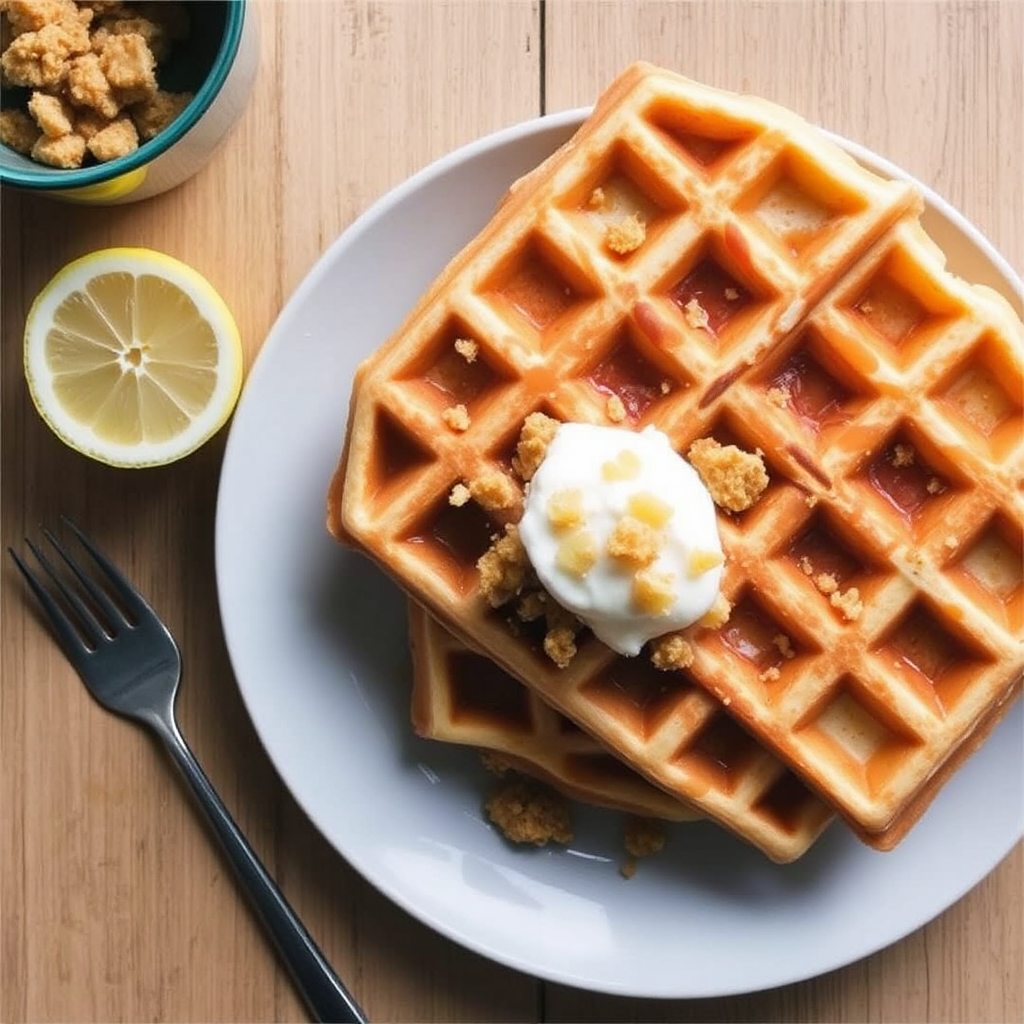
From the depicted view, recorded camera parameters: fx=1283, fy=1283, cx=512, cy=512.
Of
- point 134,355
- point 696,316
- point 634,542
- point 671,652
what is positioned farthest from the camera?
point 134,355

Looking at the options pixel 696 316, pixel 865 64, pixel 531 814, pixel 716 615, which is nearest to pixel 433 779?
pixel 531 814

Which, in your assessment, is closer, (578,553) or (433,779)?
(578,553)

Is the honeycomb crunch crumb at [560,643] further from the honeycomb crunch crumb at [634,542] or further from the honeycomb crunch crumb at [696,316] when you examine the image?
the honeycomb crunch crumb at [696,316]

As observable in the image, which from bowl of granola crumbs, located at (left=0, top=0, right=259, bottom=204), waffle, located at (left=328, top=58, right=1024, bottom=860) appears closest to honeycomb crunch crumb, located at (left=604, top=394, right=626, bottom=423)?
waffle, located at (left=328, top=58, right=1024, bottom=860)

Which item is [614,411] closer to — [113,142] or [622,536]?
[622,536]

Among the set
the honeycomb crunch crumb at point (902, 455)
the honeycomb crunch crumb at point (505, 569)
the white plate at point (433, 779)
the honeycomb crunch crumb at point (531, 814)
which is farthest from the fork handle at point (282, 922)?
the honeycomb crunch crumb at point (902, 455)

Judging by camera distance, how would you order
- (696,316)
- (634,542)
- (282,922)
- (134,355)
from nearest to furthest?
(634,542) → (696,316) → (134,355) → (282,922)

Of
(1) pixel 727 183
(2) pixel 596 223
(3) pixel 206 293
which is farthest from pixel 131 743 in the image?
(1) pixel 727 183

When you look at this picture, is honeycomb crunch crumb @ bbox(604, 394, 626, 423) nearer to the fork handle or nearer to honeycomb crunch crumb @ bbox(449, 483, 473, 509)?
honeycomb crunch crumb @ bbox(449, 483, 473, 509)

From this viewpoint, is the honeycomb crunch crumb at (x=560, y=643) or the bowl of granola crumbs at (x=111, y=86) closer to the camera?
the honeycomb crunch crumb at (x=560, y=643)
